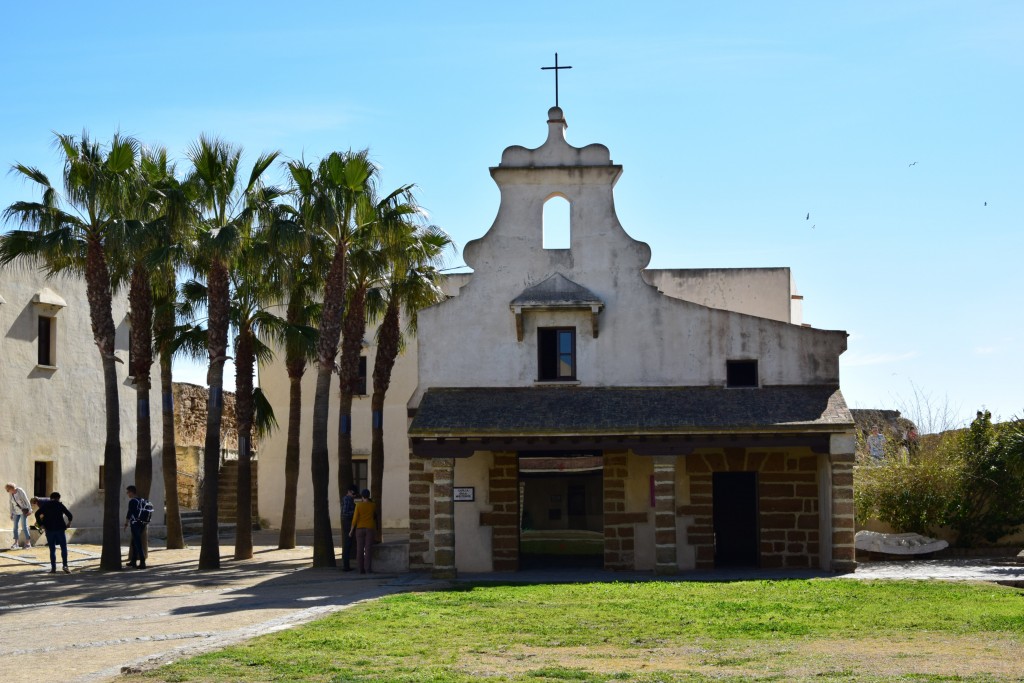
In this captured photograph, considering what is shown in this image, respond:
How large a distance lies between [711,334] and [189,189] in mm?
10870

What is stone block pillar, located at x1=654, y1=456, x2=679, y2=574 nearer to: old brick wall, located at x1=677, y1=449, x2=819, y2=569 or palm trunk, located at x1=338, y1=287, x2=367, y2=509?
old brick wall, located at x1=677, y1=449, x2=819, y2=569

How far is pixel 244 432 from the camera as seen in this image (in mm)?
29906

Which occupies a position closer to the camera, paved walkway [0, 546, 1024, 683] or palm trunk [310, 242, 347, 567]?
paved walkway [0, 546, 1024, 683]

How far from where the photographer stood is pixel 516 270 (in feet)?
86.6

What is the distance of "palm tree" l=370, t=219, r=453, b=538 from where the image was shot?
28578 mm

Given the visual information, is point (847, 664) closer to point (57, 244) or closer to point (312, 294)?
point (57, 244)

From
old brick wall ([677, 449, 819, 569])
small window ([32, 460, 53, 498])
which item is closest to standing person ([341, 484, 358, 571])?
old brick wall ([677, 449, 819, 569])

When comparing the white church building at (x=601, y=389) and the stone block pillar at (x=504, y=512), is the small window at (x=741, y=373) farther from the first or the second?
the stone block pillar at (x=504, y=512)

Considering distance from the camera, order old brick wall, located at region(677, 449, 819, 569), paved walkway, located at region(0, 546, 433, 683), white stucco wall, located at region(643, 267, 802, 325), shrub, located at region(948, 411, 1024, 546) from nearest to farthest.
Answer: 1. paved walkway, located at region(0, 546, 433, 683)
2. old brick wall, located at region(677, 449, 819, 569)
3. shrub, located at region(948, 411, 1024, 546)
4. white stucco wall, located at region(643, 267, 802, 325)

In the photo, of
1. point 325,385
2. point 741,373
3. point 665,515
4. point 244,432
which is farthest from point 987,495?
point 244,432

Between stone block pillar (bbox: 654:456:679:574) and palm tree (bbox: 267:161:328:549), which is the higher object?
palm tree (bbox: 267:161:328:549)

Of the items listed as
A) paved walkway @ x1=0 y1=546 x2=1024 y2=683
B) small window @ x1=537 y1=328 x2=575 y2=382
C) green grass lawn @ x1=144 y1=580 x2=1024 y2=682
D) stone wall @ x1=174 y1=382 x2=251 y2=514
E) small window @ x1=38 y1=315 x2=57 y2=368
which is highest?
small window @ x1=38 y1=315 x2=57 y2=368

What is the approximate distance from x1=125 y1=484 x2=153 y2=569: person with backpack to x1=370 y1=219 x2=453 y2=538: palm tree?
4.84 m

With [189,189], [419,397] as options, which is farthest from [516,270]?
[189,189]
